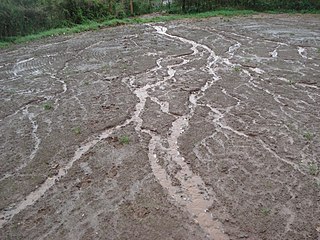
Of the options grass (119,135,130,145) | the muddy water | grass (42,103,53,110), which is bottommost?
grass (42,103,53,110)

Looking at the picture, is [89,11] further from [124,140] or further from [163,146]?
[163,146]

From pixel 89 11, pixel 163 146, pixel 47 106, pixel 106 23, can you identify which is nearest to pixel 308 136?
pixel 163 146

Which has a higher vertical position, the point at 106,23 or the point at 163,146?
the point at 163,146

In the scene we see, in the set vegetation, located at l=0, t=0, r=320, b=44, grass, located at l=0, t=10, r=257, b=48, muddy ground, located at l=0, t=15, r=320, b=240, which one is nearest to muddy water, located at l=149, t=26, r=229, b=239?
muddy ground, located at l=0, t=15, r=320, b=240

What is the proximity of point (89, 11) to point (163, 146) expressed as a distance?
14.1 meters

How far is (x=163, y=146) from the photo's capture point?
211 inches

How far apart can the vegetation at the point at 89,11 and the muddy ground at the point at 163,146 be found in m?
5.22

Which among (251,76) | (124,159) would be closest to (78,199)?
(124,159)

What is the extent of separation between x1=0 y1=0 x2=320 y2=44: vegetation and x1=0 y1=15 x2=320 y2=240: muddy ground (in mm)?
5221

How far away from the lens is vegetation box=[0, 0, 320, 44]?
14.8 metres

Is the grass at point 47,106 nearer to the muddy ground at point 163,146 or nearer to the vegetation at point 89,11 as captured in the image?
the muddy ground at point 163,146

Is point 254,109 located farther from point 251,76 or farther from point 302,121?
point 251,76

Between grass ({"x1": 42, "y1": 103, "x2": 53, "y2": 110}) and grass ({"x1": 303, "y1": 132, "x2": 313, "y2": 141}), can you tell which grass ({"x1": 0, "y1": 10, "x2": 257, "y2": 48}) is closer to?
grass ({"x1": 42, "y1": 103, "x2": 53, "y2": 110})

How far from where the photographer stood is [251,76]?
27.5 feet
